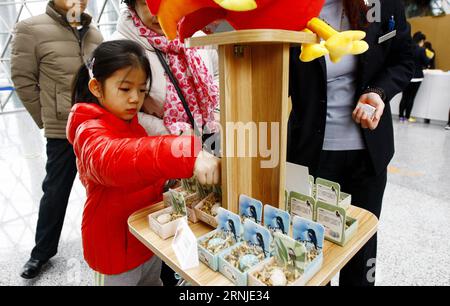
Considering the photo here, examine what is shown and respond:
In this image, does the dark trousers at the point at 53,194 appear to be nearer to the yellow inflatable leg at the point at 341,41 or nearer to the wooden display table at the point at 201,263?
the wooden display table at the point at 201,263

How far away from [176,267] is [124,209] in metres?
0.35

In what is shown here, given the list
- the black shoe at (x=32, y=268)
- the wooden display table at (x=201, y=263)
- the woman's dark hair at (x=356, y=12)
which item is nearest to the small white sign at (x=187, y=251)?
the wooden display table at (x=201, y=263)

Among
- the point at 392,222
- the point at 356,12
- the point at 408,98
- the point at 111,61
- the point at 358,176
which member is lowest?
the point at 392,222

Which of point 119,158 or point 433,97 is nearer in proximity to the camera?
point 119,158

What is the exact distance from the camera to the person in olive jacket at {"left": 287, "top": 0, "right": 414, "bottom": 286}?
→ 1076 millimetres

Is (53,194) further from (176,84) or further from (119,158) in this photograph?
(119,158)

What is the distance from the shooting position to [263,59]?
2.46 feet

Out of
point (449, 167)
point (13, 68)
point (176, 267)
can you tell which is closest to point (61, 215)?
point (13, 68)

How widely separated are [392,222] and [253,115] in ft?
6.58

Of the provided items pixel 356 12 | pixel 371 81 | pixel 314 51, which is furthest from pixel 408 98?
pixel 314 51

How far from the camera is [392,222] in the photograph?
2348 mm

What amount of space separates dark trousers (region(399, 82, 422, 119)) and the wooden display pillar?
19.3ft

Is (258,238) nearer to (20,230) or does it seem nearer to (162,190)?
(162,190)

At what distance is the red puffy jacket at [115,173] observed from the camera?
0.75m
